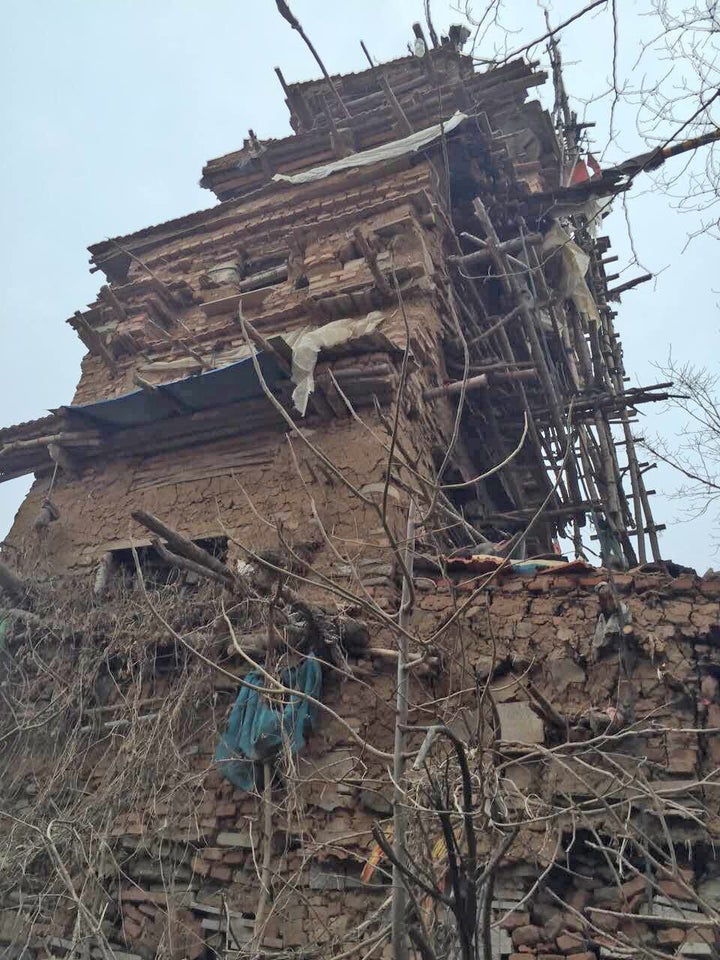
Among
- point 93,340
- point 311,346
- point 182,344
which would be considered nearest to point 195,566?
point 311,346

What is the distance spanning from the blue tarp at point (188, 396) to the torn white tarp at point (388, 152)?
394 centimetres

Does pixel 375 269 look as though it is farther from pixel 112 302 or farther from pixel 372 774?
pixel 372 774

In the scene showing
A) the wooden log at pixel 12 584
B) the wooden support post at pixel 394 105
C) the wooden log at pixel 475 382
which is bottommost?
the wooden log at pixel 12 584

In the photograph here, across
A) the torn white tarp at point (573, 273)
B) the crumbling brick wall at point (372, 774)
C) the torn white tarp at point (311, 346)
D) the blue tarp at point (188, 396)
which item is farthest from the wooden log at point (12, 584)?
the torn white tarp at point (573, 273)

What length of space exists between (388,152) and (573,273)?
112 inches

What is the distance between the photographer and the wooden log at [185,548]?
14.5 feet

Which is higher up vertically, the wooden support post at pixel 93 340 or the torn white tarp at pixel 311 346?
the wooden support post at pixel 93 340

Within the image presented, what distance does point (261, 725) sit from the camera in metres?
4.46

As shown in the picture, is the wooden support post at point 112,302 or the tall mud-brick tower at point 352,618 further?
the wooden support post at point 112,302

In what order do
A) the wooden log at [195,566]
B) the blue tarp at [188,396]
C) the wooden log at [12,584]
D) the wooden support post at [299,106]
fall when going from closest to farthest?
the wooden log at [195,566], the wooden log at [12,584], the blue tarp at [188,396], the wooden support post at [299,106]

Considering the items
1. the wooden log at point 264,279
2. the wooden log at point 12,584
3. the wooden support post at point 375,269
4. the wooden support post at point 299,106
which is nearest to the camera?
the wooden log at point 12,584

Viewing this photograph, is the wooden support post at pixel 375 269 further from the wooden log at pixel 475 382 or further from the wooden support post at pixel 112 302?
the wooden support post at pixel 112 302

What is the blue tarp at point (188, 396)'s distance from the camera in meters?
6.22

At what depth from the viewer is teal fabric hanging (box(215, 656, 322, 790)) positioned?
444 cm
